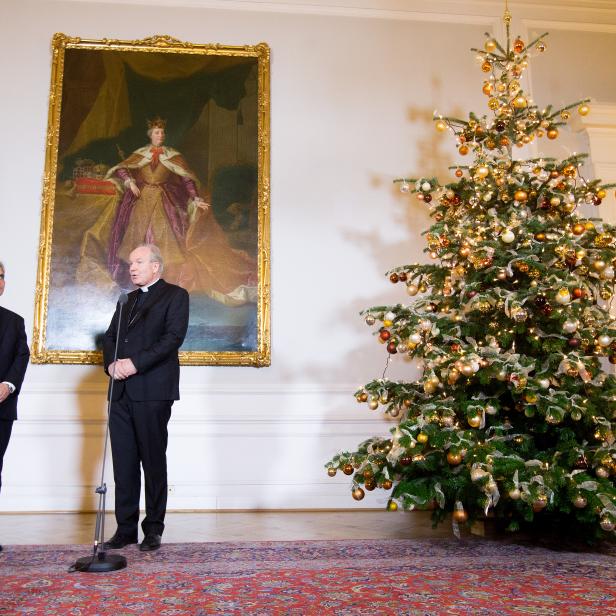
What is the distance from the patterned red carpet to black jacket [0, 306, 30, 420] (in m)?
0.80

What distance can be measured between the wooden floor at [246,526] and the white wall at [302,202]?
0.32m

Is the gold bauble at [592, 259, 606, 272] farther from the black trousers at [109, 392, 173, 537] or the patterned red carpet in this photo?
the black trousers at [109, 392, 173, 537]

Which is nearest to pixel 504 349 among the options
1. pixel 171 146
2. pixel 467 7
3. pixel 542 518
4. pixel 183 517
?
pixel 542 518

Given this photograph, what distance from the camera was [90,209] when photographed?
6055mm

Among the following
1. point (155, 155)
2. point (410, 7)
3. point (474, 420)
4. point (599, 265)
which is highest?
point (410, 7)

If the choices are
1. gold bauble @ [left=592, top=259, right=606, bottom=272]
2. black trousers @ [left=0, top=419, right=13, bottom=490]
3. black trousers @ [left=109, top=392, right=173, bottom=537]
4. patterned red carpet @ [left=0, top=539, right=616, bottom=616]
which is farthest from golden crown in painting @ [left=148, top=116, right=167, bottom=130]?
gold bauble @ [left=592, top=259, right=606, bottom=272]

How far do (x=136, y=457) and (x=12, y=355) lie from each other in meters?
0.98

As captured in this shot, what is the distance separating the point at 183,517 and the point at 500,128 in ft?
12.4

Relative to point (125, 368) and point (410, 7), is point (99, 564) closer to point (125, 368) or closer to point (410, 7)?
point (125, 368)

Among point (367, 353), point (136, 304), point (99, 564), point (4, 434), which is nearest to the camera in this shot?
point (99, 564)

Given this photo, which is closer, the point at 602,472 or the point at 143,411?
the point at 602,472

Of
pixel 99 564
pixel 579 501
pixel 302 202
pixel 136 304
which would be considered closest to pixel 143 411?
pixel 136 304

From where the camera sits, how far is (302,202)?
6328 mm

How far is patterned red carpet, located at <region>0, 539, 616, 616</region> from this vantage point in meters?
2.47
